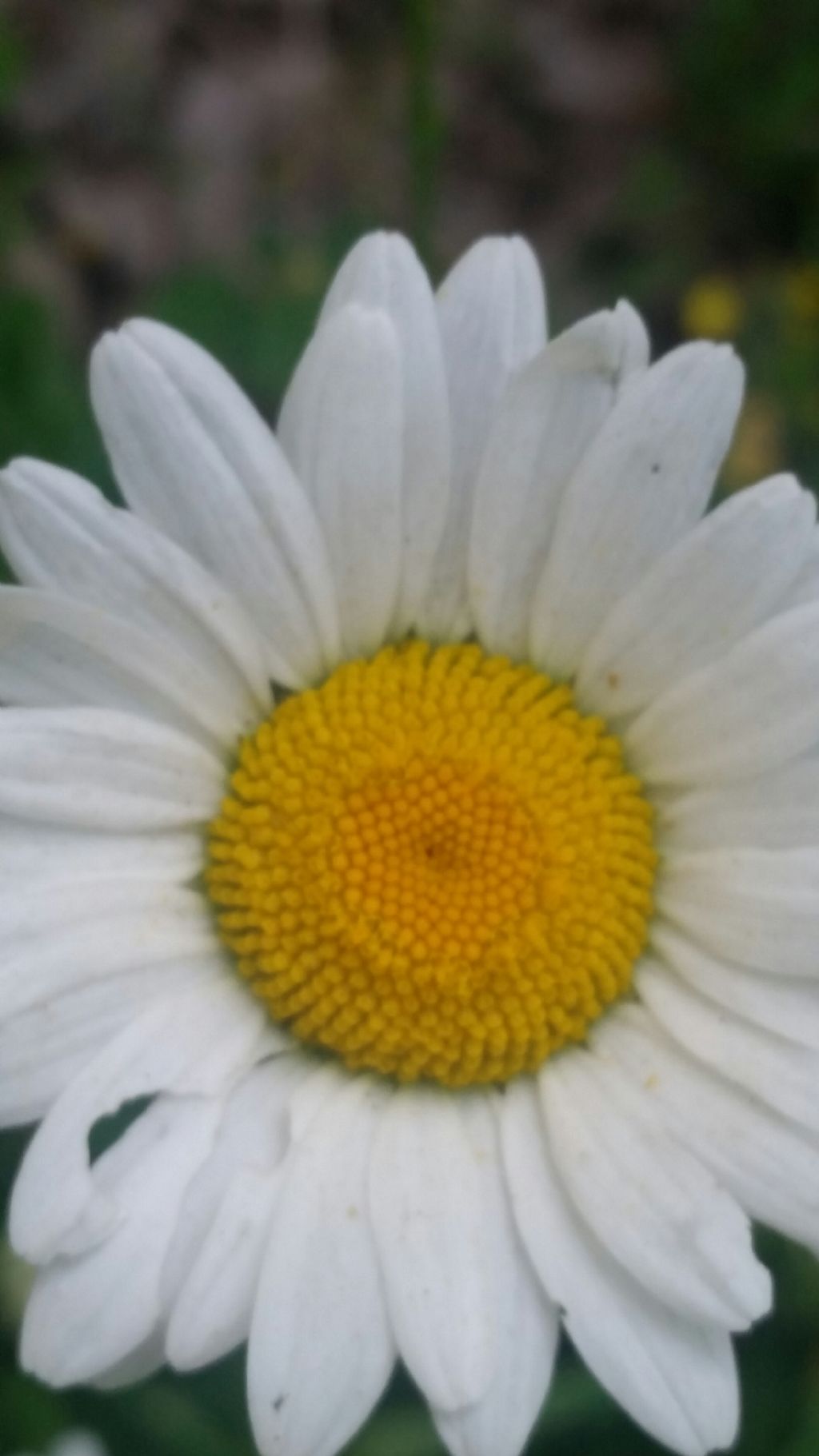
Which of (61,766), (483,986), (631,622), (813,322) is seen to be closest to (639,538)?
(631,622)

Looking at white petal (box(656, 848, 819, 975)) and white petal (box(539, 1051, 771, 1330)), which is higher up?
white petal (box(656, 848, 819, 975))

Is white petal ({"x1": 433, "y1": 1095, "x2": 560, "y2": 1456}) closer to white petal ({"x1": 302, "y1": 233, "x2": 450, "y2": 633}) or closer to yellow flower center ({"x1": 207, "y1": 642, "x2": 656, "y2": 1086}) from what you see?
yellow flower center ({"x1": 207, "y1": 642, "x2": 656, "y2": 1086})

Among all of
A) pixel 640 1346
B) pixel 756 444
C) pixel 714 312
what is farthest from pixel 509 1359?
pixel 714 312

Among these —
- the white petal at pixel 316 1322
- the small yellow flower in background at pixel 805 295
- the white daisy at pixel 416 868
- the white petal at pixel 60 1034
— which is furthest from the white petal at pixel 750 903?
the small yellow flower in background at pixel 805 295

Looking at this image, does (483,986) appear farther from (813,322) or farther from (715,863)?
(813,322)

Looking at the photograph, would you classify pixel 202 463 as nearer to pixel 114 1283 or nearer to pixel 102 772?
pixel 102 772

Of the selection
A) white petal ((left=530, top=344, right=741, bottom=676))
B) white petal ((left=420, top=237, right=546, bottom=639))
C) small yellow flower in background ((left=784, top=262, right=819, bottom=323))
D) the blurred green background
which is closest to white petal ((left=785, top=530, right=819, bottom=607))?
white petal ((left=530, top=344, right=741, bottom=676))

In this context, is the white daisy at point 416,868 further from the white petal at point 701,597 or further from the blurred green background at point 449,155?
the blurred green background at point 449,155
